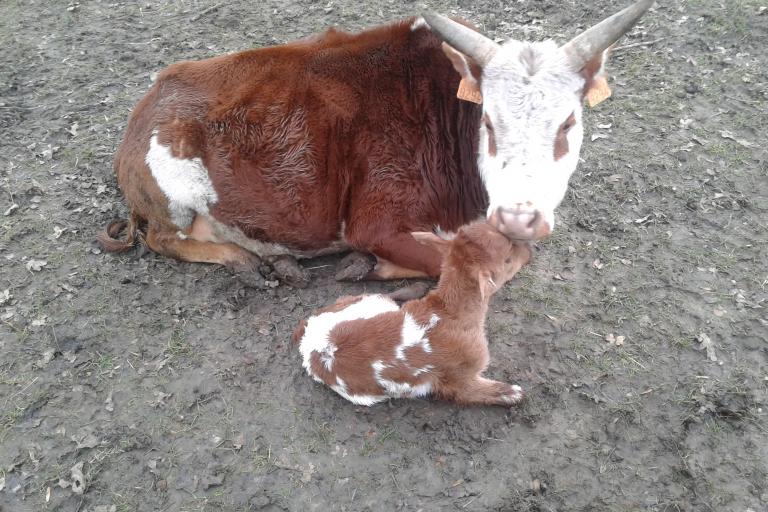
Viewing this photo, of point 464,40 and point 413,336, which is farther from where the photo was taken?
point 464,40

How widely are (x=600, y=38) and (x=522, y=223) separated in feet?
4.91

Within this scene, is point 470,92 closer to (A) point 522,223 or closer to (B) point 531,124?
(B) point 531,124

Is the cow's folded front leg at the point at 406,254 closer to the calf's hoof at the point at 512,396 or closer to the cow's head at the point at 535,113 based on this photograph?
the cow's head at the point at 535,113

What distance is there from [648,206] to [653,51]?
306 cm

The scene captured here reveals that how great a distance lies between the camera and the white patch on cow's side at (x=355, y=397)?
392cm

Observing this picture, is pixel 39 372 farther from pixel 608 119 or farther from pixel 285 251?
pixel 608 119

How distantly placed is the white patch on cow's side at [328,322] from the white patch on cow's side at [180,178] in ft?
5.84

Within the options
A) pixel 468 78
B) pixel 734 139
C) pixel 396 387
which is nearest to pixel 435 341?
pixel 396 387

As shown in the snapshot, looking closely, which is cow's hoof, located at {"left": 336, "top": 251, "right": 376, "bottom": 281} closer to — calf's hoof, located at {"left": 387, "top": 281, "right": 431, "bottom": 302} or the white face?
calf's hoof, located at {"left": 387, "top": 281, "right": 431, "bottom": 302}

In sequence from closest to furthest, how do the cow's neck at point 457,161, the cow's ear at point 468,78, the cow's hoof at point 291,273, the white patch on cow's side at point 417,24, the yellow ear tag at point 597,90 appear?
1. the yellow ear tag at point 597,90
2. the cow's ear at point 468,78
3. the cow's neck at point 457,161
4. the white patch on cow's side at point 417,24
5. the cow's hoof at point 291,273

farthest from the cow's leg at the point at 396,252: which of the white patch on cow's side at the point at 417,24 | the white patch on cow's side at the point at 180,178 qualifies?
the white patch on cow's side at the point at 417,24

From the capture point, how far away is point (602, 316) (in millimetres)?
4676

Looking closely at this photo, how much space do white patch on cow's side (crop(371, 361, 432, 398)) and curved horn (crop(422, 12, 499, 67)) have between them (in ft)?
7.96

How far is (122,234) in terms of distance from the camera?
5.80 meters
